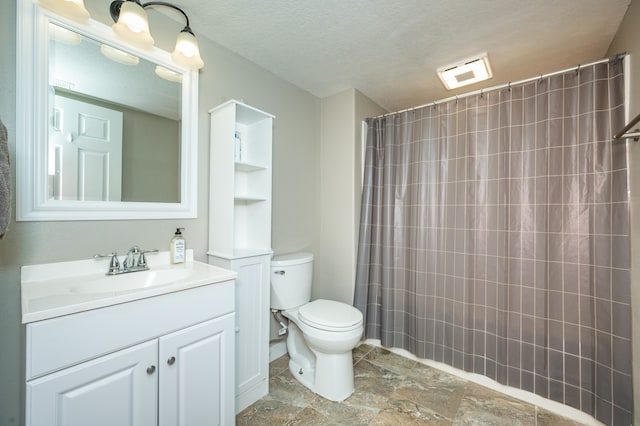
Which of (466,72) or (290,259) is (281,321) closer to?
(290,259)

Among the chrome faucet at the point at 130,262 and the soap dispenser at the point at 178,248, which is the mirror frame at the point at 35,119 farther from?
the soap dispenser at the point at 178,248

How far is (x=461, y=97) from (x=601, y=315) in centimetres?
149

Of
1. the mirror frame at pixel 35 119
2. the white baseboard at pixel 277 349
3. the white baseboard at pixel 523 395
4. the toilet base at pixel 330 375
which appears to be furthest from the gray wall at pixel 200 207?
the white baseboard at pixel 523 395

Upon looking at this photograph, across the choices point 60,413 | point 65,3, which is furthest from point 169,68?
point 60,413

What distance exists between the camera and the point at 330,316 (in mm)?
1670

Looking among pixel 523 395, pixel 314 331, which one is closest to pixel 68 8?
pixel 314 331

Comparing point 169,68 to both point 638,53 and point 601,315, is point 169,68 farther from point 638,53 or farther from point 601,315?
point 601,315

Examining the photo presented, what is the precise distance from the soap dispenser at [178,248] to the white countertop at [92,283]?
0.03 meters

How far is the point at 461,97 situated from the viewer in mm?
1828

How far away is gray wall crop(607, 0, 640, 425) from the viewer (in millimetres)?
1224

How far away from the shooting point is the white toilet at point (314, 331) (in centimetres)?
159

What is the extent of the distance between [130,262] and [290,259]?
0.95 meters

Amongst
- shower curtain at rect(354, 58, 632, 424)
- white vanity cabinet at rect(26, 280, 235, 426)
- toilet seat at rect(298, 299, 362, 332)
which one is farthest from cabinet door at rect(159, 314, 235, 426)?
shower curtain at rect(354, 58, 632, 424)

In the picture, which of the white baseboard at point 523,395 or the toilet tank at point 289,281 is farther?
the toilet tank at point 289,281
